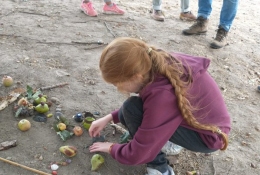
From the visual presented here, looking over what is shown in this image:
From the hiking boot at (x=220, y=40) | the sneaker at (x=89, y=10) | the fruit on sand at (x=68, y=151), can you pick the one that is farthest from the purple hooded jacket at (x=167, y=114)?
the sneaker at (x=89, y=10)

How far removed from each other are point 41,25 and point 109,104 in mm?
1791

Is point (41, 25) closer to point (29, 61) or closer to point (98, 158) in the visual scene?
point (29, 61)

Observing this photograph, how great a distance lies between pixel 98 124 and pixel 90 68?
1.16 metres

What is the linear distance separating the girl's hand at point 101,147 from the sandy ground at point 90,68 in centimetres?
10

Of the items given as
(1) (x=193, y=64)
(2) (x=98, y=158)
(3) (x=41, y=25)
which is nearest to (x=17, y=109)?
(2) (x=98, y=158)

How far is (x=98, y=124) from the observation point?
79.7 inches

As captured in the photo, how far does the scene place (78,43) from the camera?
3578mm

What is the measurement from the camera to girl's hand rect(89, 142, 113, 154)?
6.08ft

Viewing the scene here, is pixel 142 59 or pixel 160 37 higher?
pixel 142 59

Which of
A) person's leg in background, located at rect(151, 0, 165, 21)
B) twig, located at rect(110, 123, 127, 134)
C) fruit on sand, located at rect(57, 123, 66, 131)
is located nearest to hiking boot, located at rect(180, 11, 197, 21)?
person's leg in background, located at rect(151, 0, 165, 21)

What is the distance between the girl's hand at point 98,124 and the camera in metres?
2.02

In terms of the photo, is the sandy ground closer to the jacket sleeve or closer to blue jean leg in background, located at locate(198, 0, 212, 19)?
blue jean leg in background, located at locate(198, 0, 212, 19)

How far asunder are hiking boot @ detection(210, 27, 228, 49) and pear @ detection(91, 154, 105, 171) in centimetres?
238

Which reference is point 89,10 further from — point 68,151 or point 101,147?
point 101,147
